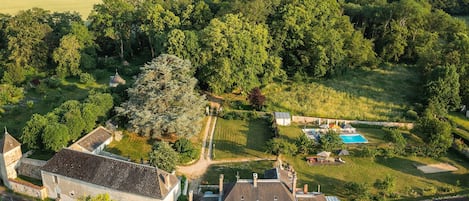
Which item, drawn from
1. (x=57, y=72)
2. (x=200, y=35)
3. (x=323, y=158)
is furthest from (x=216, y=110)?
(x=57, y=72)

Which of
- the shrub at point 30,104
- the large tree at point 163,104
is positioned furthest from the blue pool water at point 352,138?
the shrub at point 30,104

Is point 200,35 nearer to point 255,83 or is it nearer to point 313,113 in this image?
point 255,83

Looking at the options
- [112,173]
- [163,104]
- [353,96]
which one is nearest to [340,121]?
[353,96]

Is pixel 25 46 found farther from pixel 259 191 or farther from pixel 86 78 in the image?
pixel 259 191

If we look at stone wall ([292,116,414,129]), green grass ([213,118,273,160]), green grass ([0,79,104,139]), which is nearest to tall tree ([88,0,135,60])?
green grass ([0,79,104,139])

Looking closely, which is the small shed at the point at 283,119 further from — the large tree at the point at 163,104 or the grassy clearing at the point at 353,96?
the large tree at the point at 163,104

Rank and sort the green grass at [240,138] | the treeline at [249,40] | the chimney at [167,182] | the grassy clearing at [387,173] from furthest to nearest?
the treeline at [249,40] → the green grass at [240,138] → the grassy clearing at [387,173] → the chimney at [167,182]
